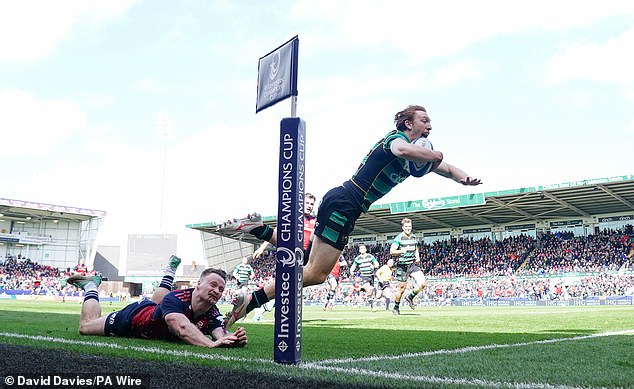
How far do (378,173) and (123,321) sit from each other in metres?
3.10

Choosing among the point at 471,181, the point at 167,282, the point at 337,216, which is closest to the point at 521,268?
the point at 167,282

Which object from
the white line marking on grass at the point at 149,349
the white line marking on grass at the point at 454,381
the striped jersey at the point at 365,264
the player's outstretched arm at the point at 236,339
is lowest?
the white line marking on grass at the point at 149,349

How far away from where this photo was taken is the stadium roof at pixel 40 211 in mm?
60094

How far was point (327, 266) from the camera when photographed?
5.60 metres

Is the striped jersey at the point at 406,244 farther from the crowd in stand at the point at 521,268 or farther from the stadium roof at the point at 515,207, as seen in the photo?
the stadium roof at the point at 515,207

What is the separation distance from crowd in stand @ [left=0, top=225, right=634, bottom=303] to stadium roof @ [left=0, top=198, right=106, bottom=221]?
1025 centimetres

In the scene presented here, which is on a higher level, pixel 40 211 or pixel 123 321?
pixel 40 211

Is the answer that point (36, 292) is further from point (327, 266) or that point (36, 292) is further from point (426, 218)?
point (327, 266)

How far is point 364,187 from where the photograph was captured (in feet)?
17.9

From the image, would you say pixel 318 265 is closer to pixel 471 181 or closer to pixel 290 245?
pixel 290 245

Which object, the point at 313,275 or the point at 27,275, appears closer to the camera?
the point at 313,275

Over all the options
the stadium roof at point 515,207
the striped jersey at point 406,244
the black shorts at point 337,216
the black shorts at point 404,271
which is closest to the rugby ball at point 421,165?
the black shorts at point 337,216

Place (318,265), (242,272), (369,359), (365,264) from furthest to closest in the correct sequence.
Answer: (365,264) < (242,272) < (318,265) < (369,359)

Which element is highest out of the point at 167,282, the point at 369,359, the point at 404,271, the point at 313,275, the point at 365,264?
the point at 365,264
